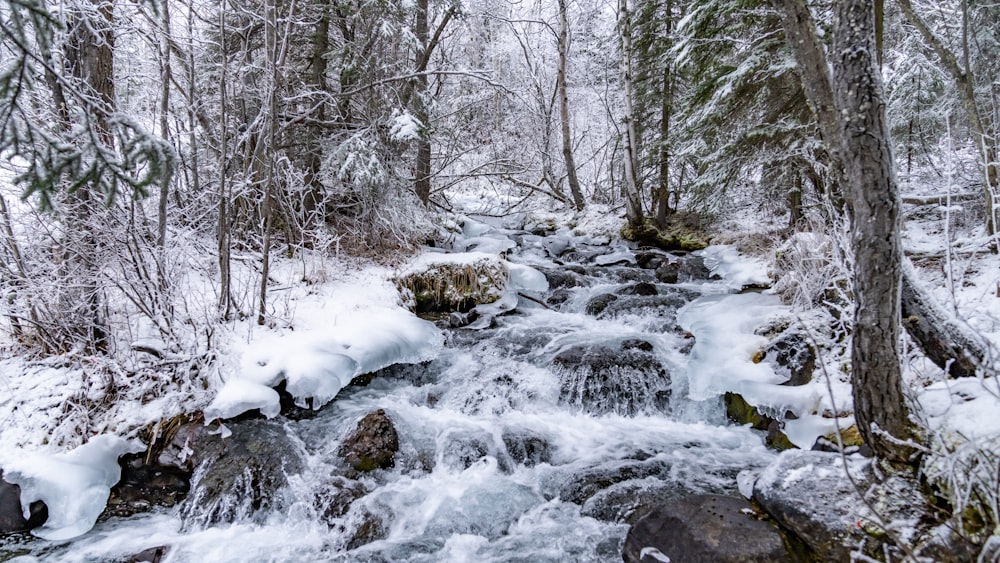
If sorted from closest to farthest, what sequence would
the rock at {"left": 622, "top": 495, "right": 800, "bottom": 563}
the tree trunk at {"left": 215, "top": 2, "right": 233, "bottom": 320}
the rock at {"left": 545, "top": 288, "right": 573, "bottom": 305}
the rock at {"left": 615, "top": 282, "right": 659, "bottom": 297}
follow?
1. the rock at {"left": 622, "top": 495, "right": 800, "bottom": 563}
2. the tree trunk at {"left": 215, "top": 2, "right": 233, "bottom": 320}
3. the rock at {"left": 615, "top": 282, "right": 659, "bottom": 297}
4. the rock at {"left": 545, "top": 288, "right": 573, "bottom": 305}

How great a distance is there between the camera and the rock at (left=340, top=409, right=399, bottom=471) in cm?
397

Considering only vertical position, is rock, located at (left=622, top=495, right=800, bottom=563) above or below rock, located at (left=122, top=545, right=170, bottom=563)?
above

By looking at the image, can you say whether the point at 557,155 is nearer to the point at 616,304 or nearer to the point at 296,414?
the point at 616,304

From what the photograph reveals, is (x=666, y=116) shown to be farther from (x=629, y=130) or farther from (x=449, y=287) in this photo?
(x=449, y=287)

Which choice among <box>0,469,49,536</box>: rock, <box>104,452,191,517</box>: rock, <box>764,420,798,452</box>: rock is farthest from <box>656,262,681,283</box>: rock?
<box>0,469,49,536</box>: rock

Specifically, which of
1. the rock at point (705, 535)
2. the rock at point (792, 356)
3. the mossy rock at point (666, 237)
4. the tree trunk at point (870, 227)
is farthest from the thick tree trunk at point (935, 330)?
the mossy rock at point (666, 237)

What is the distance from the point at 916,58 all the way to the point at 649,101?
4884 mm

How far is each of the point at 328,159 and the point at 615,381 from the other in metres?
5.12

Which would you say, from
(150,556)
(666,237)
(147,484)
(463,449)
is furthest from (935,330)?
(666,237)

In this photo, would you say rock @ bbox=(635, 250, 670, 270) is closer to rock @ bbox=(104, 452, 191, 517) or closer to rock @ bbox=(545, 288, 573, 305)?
rock @ bbox=(545, 288, 573, 305)

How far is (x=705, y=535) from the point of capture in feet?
8.73

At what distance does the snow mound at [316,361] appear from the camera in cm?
422

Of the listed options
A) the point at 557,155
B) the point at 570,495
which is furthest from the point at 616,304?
the point at 557,155

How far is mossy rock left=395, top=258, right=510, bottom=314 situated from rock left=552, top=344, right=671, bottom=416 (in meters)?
2.04
